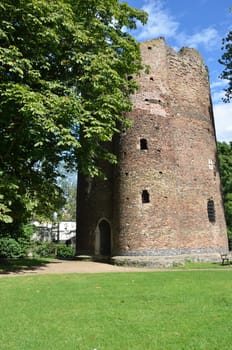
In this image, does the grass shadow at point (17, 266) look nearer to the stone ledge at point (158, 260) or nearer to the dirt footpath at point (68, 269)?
the dirt footpath at point (68, 269)

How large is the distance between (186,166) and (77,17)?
1167 cm

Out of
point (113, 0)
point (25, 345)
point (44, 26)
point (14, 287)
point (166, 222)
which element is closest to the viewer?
point (25, 345)

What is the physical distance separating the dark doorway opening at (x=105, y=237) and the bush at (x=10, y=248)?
707 cm

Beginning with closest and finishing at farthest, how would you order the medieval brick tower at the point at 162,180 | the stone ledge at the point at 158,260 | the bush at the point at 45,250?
1. the stone ledge at the point at 158,260
2. the medieval brick tower at the point at 162,180
3. the bush at the point at 45,250

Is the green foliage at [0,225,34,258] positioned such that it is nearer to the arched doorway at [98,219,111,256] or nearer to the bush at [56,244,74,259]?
the bush at [56,244,74,259]

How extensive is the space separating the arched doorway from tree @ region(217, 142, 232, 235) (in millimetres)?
13365

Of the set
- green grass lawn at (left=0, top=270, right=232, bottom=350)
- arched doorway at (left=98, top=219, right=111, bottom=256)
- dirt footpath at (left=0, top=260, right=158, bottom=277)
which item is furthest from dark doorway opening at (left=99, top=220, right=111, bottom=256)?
green grass lawn at (left=0, top=270, right=232, bottom=350)

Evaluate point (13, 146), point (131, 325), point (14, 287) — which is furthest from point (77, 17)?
point (131, 325)

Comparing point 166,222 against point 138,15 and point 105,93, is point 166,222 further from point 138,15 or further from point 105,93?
point 138,15

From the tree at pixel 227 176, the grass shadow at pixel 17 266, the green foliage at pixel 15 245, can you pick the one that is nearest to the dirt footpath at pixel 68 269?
the grass shadow at pixel 17 266

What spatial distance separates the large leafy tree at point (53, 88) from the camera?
11258 mm

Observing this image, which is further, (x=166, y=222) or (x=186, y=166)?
(x=186, y=166)

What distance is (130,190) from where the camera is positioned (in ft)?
64.5

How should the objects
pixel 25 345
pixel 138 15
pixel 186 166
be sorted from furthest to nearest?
pixel 186 166
pixel 138 15
pixel 25 345
